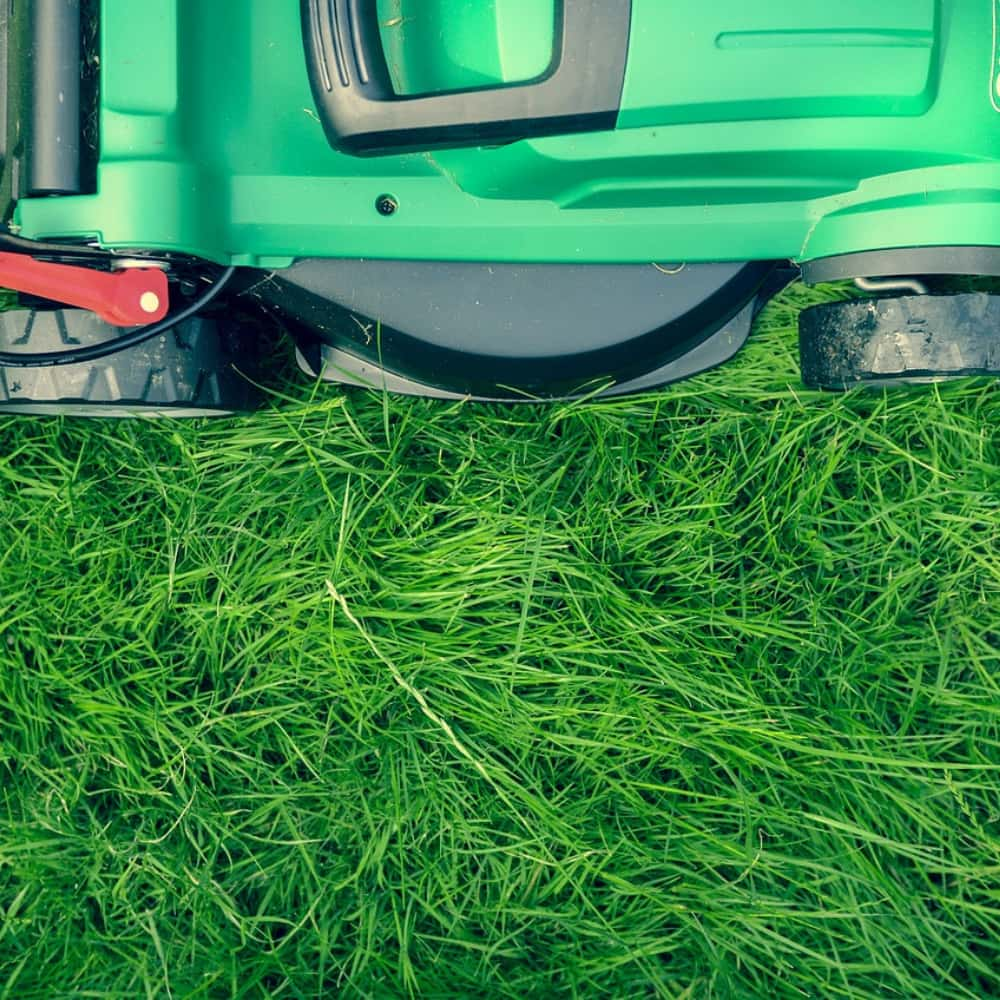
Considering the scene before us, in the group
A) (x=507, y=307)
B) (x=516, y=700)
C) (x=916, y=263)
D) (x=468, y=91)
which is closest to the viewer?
(x=468, y=91)

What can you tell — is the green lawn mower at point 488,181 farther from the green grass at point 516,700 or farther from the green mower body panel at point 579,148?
the green grass at point 516,700

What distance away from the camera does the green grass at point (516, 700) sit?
1535 mm

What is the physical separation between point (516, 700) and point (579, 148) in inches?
32.4

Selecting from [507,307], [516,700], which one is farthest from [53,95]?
[516,700]

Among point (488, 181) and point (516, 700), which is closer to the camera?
point (488, 181)

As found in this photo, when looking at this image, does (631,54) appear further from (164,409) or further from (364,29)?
(164,409)

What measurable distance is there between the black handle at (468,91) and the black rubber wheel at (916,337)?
1.40ft

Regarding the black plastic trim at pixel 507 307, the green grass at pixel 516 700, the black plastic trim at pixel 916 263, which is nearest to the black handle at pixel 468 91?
the black plastic trim at pixel 507 307

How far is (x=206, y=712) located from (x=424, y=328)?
28.1 inches

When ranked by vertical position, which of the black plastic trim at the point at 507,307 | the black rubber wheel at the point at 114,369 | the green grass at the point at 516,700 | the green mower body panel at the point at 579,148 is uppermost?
the green mower body panel at the point at 579,148

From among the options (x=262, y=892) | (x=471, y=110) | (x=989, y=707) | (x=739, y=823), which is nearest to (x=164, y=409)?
(x=471, y=110)

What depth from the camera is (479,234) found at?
1296 millimetres

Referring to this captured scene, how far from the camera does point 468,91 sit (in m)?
1.11

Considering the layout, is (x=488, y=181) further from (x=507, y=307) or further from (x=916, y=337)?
(x=916, y=337)
